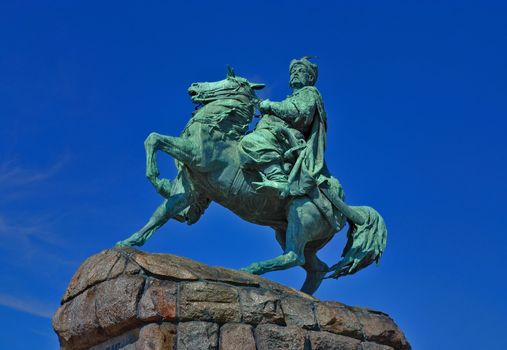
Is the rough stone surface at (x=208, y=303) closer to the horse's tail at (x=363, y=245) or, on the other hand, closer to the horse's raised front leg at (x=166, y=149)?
the horse's raised front leg at (x=166, y=149)

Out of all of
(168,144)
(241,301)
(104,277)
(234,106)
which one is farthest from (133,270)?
(234,106)

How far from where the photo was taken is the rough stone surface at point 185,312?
728 cm

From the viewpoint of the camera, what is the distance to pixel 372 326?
844cm

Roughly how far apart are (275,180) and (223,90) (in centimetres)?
127

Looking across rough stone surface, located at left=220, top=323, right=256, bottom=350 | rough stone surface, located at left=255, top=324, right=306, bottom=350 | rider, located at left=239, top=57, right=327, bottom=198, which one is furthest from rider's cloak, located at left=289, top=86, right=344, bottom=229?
rough stone surface, located at left=220, top=323, right=256, bottom=350

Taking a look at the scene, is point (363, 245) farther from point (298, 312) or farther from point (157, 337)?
point (157, 337)

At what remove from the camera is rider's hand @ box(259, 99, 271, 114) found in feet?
33.9

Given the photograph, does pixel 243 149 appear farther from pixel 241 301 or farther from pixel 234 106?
pixel 241 301

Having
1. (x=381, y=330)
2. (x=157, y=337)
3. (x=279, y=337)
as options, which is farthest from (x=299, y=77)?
(x=157, y=337)

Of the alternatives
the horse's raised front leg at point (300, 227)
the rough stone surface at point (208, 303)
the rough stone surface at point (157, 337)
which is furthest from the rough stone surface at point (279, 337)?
the horse's raised front leg at point (300, 227)

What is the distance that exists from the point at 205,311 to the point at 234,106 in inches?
128

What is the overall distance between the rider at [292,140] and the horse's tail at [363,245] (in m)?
0.75

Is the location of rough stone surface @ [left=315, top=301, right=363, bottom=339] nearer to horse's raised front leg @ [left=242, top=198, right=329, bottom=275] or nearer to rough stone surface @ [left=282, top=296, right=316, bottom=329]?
rough stone surface @ [left=282, top=296, right=316, bottom=329]

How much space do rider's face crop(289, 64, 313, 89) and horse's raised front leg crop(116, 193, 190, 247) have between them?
2136mm
